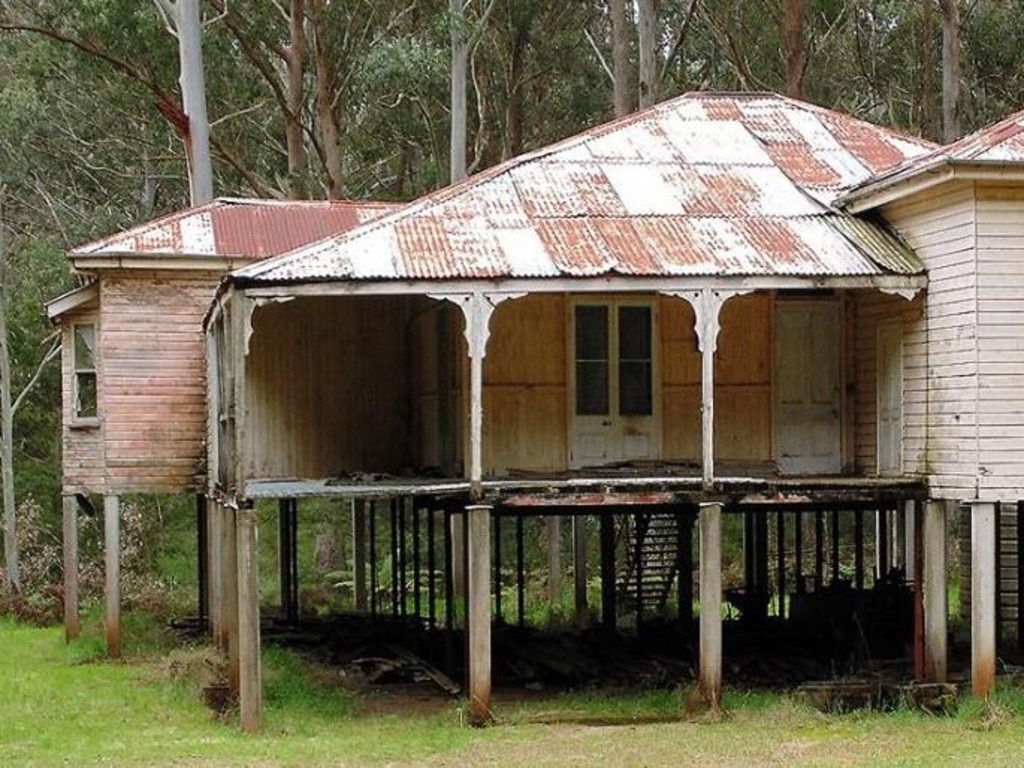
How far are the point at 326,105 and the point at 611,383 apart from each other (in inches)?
826

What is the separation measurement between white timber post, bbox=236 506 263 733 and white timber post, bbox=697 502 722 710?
500 cm

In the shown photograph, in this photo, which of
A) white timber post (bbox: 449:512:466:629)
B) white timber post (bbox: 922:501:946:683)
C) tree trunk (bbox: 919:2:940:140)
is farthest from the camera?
tree trunk (bbox: 919:2:940:140)

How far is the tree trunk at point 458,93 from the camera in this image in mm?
36156

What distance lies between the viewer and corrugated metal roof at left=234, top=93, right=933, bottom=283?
18.2 meters

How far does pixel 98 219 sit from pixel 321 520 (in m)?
10.2

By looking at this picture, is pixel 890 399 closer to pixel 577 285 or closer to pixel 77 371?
pixel 577 285

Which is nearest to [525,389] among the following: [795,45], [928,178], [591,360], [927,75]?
[591,360]

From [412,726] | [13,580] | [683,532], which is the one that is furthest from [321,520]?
[412,726]

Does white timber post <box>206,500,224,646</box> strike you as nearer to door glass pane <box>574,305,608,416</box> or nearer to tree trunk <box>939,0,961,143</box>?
door glass pane <box>574,305,608,416</box>

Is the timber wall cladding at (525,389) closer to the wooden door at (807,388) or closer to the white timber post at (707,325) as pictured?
the white timber post at (707,325)

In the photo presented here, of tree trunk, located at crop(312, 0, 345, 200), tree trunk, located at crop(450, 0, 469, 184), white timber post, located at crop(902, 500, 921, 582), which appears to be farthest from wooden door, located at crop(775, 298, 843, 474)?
tree trunk, located at crop(312, 0, 345, 200)

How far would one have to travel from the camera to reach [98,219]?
43.5 m

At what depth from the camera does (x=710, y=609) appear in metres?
18.5

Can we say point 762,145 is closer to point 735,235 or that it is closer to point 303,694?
point 735,235
